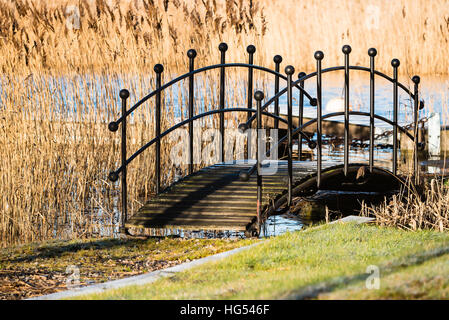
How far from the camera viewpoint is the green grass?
3612 millimetres

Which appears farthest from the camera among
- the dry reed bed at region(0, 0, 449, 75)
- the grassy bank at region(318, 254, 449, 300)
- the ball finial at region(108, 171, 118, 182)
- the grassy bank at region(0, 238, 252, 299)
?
the dry reed bed at region(0, 0, 449, 75)

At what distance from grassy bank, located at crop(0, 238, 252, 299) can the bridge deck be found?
15 cm

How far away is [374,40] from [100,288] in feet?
43.7

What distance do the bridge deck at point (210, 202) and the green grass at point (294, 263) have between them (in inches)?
24.2

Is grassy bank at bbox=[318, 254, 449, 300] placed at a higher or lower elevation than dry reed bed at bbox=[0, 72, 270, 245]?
lower

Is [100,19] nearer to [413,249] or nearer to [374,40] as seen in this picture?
[413,249]

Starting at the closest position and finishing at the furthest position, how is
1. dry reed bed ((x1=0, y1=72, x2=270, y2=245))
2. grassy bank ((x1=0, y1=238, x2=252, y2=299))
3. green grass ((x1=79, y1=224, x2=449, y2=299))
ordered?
1. green grass ((x1=79, y1=224, x2=449, y2=299))
2. grassy bank ((x1=0, y1=238, x2=252, y2=299))
3. dry reed bed ((x1=0, y1=72, x2=270, y2=245))

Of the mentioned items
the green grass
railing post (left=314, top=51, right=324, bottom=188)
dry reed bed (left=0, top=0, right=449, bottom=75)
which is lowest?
the green grass

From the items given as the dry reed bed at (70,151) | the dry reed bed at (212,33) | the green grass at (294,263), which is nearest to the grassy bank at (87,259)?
the green grass at (294,263)

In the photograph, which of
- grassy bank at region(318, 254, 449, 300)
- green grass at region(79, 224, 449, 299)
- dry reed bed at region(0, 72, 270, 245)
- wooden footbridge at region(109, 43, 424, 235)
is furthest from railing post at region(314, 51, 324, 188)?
grassy bank at region(318, 254, 449, 300)

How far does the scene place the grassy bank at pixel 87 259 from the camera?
182 inches

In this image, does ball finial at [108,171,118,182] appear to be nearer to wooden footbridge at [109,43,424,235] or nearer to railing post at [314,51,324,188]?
wooden footbridge at [109,43,424,235]

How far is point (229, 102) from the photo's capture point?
868 centimetres
